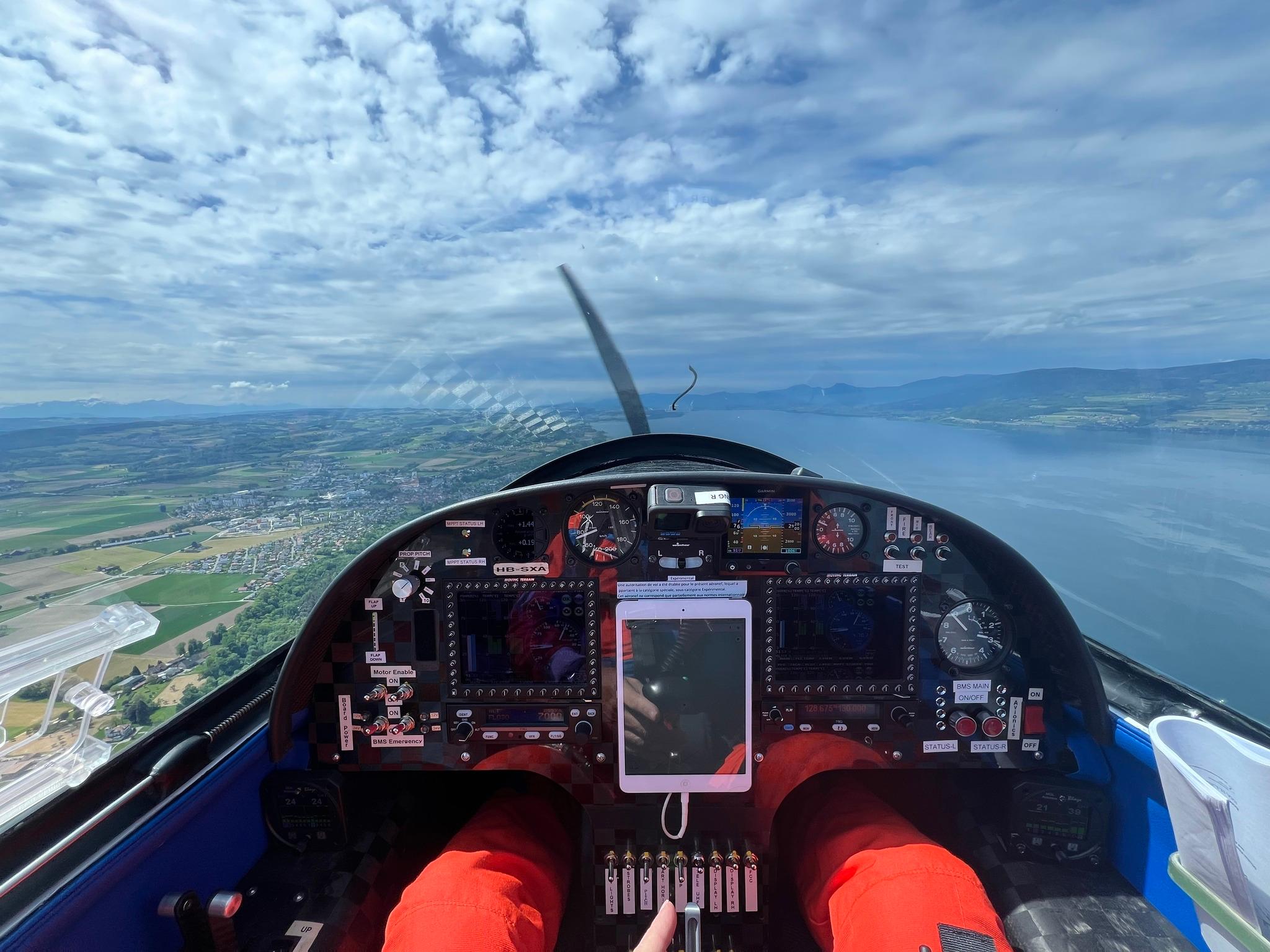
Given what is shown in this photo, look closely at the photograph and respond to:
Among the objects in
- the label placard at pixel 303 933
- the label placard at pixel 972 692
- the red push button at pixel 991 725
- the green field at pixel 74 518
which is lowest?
the label placard at pixel 303 933

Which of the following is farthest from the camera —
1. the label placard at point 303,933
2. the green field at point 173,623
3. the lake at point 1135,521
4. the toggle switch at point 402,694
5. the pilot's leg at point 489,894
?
the toggle switch at point 402,694

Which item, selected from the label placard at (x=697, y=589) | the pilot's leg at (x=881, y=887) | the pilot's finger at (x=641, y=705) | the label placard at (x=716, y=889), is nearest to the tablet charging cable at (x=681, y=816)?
the label placard at (x=716, y=889)

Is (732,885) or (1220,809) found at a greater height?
(1220,809)

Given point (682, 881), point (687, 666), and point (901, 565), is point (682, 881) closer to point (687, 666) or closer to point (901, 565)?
point (687, 666)

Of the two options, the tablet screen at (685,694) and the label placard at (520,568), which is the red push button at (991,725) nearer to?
the tablet screen at (685,694)

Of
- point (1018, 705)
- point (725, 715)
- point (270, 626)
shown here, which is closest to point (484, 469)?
point (270, 626)

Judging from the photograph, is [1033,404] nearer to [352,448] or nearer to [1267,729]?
[1267,729]

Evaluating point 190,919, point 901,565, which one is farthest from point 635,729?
point 190,919

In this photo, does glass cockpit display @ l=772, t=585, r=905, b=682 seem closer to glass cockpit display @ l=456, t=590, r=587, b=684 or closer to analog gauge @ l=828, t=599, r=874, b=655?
analog gauge @ l=828, t=599, r=874, b=655
